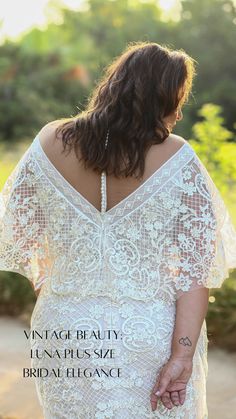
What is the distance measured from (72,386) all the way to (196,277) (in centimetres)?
51

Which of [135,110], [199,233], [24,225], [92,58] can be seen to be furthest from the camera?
[92,58]

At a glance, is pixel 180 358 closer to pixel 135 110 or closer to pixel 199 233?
pixel 199 233

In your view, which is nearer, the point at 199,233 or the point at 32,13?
the point at 199,233

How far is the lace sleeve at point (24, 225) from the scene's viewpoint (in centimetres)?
225

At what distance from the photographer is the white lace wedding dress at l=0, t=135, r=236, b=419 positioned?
206 cm

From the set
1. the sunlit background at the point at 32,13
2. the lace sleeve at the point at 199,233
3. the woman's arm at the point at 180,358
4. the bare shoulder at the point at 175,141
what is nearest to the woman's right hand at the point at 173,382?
the woman's arm at the point at 180,358

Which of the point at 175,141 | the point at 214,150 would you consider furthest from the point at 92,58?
the point at 175,141

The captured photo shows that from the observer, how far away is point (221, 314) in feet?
16.9

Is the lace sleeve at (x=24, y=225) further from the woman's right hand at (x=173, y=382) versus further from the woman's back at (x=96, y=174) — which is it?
the woman's right hand at (x=173, y=382)

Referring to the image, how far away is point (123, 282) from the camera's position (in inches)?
82.0

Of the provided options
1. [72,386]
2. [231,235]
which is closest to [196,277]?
[231,235]

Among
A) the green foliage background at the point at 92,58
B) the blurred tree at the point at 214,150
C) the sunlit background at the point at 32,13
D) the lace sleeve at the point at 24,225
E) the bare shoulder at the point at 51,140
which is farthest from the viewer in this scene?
the green foliage background at the point at 92,58

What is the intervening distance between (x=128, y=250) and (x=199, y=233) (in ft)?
0.75

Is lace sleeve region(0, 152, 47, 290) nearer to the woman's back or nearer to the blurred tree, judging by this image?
the woman's back
